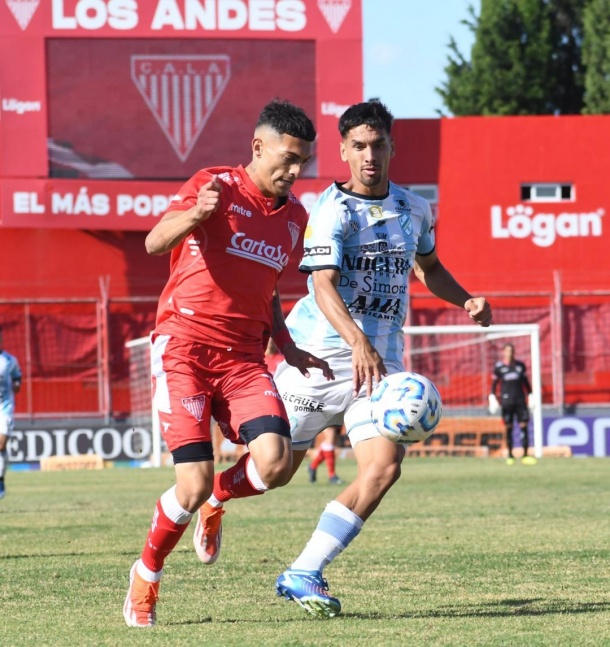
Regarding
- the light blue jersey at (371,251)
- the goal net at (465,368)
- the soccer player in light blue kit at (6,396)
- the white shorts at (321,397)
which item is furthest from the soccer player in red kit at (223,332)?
the goal net at (465,368)

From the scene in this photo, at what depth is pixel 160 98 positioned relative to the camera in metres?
28.4

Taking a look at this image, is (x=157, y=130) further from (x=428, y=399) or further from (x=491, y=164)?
(x=428, y=399)

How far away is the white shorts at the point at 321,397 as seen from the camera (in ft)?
22.2

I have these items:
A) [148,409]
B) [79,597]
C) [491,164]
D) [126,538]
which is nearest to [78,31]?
[148,409]

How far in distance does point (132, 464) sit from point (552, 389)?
8.55 metres

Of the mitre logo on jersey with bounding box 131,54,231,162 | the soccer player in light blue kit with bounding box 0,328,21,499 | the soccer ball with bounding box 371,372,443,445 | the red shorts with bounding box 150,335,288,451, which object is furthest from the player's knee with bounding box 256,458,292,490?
the mitre logo on jersey with bounding box 131,54,231,162

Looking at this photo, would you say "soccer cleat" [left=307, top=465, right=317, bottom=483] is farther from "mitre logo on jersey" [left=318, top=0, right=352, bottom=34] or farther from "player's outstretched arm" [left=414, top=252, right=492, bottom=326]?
"mitre logo on jersey" [left=318, top=0, right=352, bottom=34]

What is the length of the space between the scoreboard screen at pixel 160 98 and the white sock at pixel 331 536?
22.3 metres

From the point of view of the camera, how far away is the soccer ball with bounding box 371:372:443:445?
6324 millimetres

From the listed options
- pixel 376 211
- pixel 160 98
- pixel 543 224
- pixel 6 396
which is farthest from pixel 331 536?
pixel 543 224

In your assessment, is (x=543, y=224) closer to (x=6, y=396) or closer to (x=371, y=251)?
(x=6, y=396)

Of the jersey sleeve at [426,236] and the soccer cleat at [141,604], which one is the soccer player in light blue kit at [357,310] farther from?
the soccer cleat at [141,604]

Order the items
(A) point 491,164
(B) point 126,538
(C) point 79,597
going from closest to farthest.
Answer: (C) point 79,597 → (B) point 126,538 → (A) point 491,164

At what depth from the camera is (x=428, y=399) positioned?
640 centimetres
